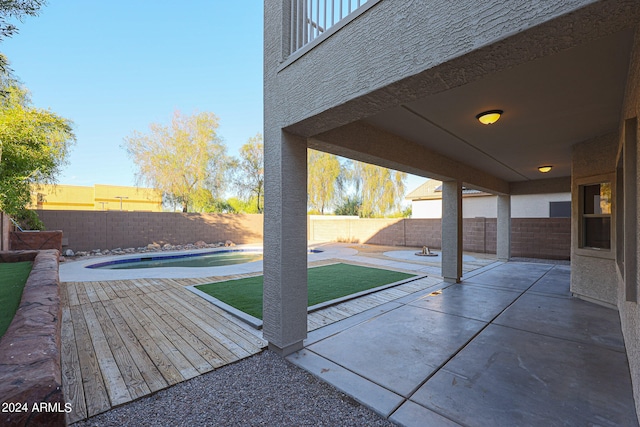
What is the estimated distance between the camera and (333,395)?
218cm

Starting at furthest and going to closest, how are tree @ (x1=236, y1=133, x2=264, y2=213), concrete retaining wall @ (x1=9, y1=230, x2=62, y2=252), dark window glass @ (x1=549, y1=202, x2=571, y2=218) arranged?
tree @ (x1=236, y1=133, x2=264, y2=213), dark window glass @ (x1=549, y1=202, x2=571, y2=218), concrete retaining wall @ (x1=9, y1=230, x2=62, y2=252)

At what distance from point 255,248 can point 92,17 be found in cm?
935

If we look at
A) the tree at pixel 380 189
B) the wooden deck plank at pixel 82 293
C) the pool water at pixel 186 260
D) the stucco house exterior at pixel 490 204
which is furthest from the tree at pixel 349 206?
the wooden deck plank at pixel 82 293

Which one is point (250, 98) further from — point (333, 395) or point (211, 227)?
point (333, 395)

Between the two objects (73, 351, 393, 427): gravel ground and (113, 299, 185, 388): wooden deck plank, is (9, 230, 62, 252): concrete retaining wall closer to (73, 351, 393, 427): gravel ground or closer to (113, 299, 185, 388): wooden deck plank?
(113, 299, 185, 388): wooden deck plank

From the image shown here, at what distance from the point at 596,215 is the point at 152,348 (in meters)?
6.51

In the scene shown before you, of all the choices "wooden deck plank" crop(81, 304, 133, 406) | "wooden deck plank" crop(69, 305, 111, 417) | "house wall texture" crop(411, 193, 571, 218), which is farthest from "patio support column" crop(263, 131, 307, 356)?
"house wall texture" crop(411, 193, 571, 218)

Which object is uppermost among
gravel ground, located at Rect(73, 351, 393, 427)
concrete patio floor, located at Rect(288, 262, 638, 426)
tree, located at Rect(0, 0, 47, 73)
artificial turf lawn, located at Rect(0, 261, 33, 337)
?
tree, located at Rect(0, 0, 47, 73)

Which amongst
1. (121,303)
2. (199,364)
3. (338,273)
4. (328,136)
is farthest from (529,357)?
(121,303)

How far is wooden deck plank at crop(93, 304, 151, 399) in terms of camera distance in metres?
2.19

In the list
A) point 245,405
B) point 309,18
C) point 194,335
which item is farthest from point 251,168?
point 245,405

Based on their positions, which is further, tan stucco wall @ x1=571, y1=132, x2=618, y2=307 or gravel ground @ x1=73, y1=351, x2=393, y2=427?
tan stucco wall @ x1=571, y1=132, x2=618, y2=307

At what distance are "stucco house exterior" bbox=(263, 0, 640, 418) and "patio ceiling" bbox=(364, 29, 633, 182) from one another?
0.06ft

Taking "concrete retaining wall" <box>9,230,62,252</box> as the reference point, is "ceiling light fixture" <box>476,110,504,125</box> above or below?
above
